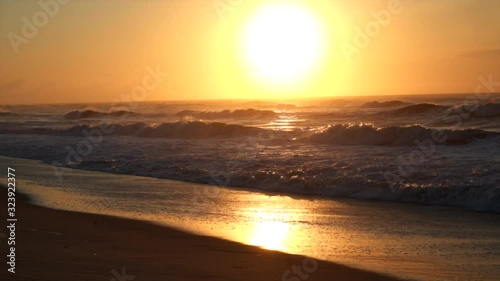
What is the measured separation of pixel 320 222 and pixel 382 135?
16.2 m

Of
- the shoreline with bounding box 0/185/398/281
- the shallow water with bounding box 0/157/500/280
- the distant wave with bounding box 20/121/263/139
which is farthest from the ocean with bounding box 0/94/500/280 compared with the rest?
the distant wave with bounding box 20/121/263/139

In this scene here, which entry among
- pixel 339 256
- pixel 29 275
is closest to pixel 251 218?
pixel 339 256

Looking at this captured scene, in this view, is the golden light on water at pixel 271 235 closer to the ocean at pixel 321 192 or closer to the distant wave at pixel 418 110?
the ocean at pixel 321 192

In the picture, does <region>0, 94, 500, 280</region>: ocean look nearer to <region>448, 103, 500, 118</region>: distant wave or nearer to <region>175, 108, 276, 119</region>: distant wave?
<region>448, 103, 500, 118</region>: distant wave

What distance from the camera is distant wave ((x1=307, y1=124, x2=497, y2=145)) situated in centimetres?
2319

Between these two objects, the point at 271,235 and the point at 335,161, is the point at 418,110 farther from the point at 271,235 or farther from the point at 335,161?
the point at 271,235

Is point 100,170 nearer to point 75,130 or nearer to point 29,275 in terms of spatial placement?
point 29,275

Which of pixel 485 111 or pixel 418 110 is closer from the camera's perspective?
pixel 485 111

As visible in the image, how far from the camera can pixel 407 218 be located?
33.9ft

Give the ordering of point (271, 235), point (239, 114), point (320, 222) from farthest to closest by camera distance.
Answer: point (239, 114), point (320, 222), point (271, 235)

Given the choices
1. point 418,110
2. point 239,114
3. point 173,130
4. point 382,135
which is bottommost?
point 382,135

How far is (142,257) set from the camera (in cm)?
728

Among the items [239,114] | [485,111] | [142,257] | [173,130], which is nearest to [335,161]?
[142,257]

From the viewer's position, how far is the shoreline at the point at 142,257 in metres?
6.41
